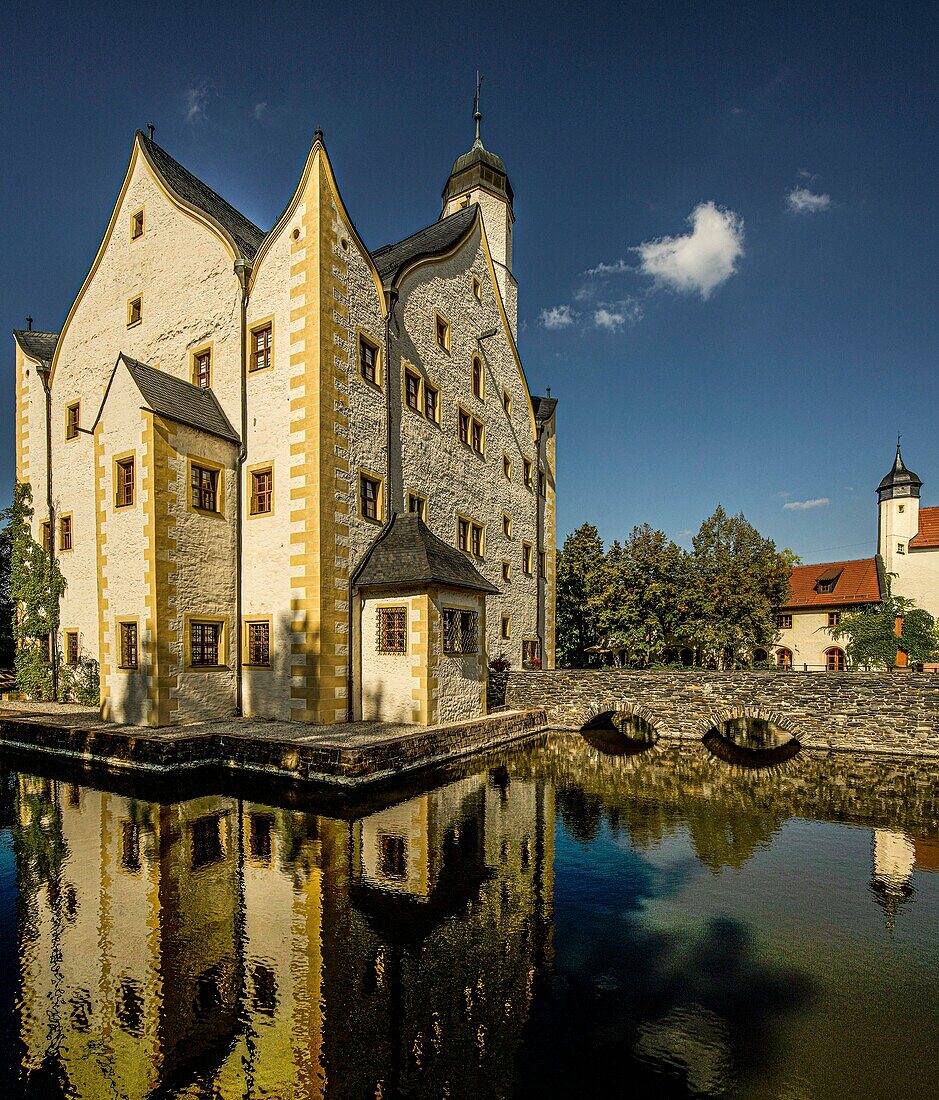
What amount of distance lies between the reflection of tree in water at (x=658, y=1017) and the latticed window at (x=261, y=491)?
13.4m

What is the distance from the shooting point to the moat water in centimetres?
438

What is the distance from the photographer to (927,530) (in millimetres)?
39625

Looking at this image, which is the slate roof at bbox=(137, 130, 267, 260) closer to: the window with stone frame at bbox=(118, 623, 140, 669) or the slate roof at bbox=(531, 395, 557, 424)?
the window with stone frame at bbox=(118, 623, 140, 669)

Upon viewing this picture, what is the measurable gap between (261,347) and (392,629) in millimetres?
8892

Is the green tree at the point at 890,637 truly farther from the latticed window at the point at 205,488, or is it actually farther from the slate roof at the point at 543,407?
the latticed window at the point at 205,488

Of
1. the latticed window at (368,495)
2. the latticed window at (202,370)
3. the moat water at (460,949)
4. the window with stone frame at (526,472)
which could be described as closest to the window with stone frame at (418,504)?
the latticed window at (368,495)

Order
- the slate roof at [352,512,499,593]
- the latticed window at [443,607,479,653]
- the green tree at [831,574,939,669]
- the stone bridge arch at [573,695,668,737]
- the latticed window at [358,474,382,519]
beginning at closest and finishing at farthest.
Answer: the slate roof at [352,512,499,593] < the latticed window at [443,607,479,653] < the latticed window at [358,474,382,519] < the stone bridge arch at [573,695,668,737] < the green tree at [831,574,939,669]

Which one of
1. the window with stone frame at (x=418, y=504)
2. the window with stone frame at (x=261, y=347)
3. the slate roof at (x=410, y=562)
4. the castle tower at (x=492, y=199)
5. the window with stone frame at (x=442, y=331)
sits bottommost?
the slate roof at (x=410, y=562)

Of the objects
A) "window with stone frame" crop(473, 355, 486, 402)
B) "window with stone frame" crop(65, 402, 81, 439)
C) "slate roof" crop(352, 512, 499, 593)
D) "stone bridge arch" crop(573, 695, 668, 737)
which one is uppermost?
"window with stone frame" crop(473, 355, 486, 402)

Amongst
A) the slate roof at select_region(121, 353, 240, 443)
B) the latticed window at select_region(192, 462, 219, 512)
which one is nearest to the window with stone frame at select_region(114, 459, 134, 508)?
the latticed window at select_region(192, 462, 219, 512)

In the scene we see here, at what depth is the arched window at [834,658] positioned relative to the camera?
38.9 metres

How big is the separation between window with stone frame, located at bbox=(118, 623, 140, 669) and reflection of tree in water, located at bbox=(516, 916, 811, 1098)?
44.3ft

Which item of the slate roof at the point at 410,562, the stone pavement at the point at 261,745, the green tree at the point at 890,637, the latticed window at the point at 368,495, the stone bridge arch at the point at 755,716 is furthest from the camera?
the green tree at the point at 890,637

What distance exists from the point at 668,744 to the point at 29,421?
26.5m
